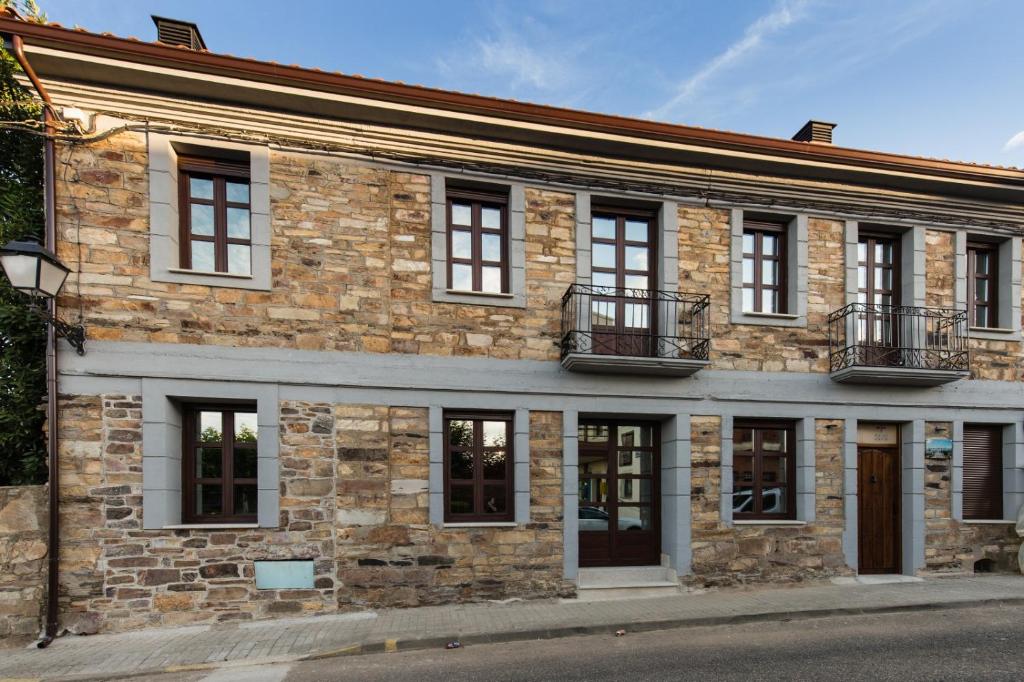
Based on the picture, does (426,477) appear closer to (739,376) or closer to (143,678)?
(143,678)

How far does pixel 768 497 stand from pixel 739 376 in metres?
1.97

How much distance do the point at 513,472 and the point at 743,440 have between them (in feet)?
11.7

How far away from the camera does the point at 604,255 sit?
7758 millimetres

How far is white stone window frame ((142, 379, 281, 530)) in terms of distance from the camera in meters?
6.07

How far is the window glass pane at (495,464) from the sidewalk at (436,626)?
1.61 m

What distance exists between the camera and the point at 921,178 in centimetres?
806

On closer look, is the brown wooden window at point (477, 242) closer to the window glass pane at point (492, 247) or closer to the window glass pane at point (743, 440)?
the window glass pane at point (492, 247)

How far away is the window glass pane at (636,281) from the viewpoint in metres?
7.74

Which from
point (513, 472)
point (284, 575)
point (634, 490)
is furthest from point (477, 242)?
point (284, 575)

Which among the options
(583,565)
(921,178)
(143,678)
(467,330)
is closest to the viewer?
(143,678)

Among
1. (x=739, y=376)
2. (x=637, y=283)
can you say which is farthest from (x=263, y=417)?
(x=739, y=376)

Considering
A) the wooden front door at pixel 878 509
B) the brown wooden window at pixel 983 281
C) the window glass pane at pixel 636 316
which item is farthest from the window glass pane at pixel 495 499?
the brown wooden window at pixel 983 281

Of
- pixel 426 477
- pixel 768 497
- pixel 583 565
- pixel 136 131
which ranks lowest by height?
pixel 583 565

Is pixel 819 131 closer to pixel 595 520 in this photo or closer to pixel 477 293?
pixel 477 293
